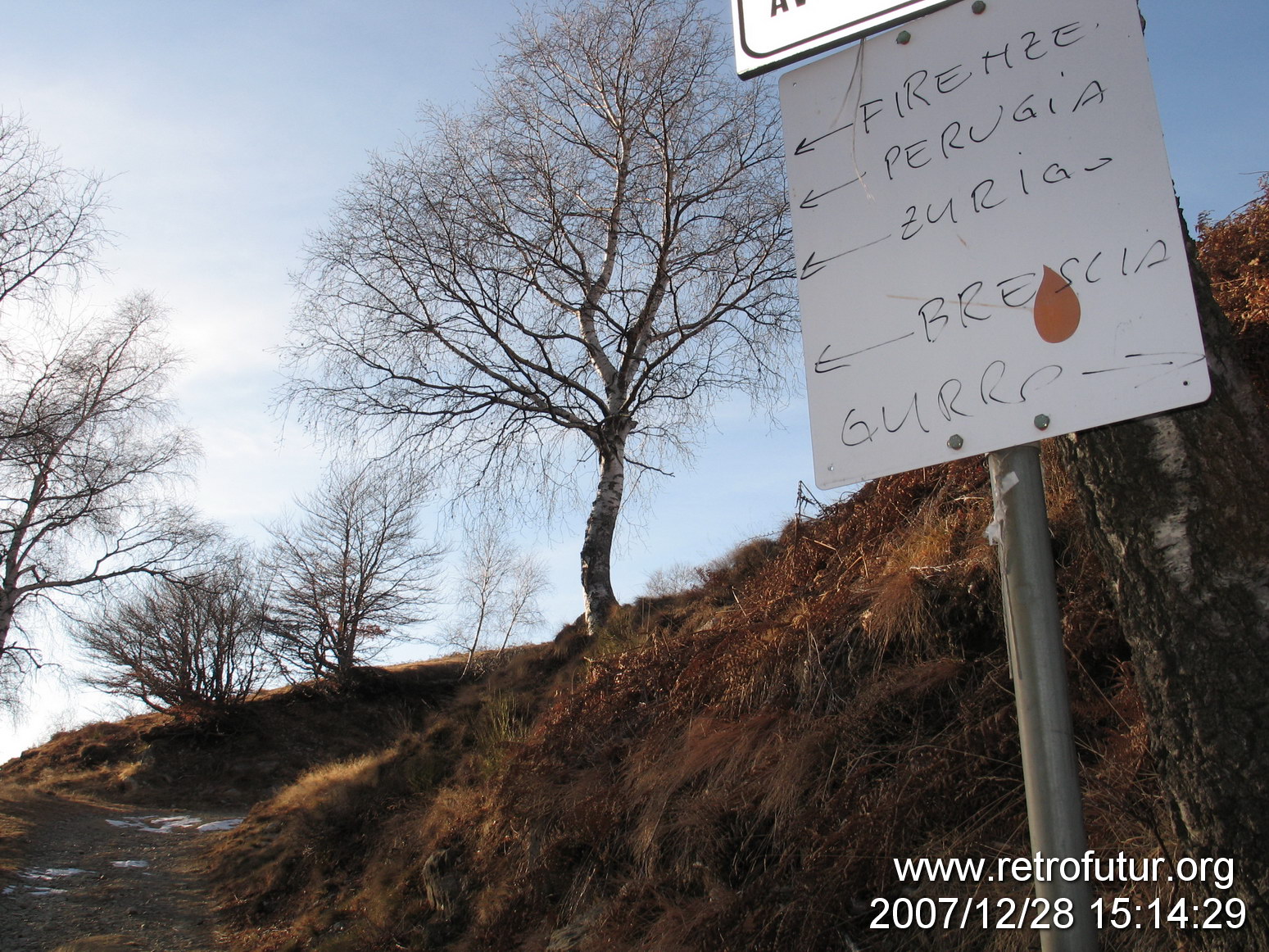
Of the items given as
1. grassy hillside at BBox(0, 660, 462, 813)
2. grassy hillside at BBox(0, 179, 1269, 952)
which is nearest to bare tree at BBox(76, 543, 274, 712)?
grassy hillside at BBox(0, 660, 462, 813)

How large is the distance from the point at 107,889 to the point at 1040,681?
38.7 ft

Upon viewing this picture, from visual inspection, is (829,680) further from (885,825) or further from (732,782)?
(885,825)

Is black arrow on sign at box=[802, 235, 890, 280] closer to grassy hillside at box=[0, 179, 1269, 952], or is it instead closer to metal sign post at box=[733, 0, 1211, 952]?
metal sign post at box=[733, 0, 1211, 952]

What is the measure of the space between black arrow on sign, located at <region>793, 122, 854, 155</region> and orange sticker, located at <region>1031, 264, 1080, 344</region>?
41cm

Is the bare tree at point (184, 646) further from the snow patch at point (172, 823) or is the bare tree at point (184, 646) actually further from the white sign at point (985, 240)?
the white sign at point (985, 240)

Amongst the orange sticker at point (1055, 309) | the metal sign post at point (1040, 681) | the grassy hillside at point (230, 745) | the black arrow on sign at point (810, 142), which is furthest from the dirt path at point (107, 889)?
the orange sticker at point (1055, 309)

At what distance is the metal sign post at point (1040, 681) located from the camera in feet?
3.27

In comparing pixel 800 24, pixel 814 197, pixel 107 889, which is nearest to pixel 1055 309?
pixel 814 197

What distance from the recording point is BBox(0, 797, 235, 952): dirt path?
7910mm

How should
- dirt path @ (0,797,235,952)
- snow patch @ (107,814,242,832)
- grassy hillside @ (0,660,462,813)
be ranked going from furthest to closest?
grassy hillside @ (0,660,462,813), snow patch @ (107,814,242,832), dirt path @ (0,797,235,952)

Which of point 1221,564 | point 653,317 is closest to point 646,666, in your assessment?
point 1221,564

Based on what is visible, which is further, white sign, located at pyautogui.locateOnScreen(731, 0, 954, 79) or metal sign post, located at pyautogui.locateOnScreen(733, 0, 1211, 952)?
white sign, located at pyautogui.locateOnScreen(731, 0, 954, 79)

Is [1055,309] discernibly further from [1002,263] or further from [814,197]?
[814,197]

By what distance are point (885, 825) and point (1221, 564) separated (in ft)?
4.93
